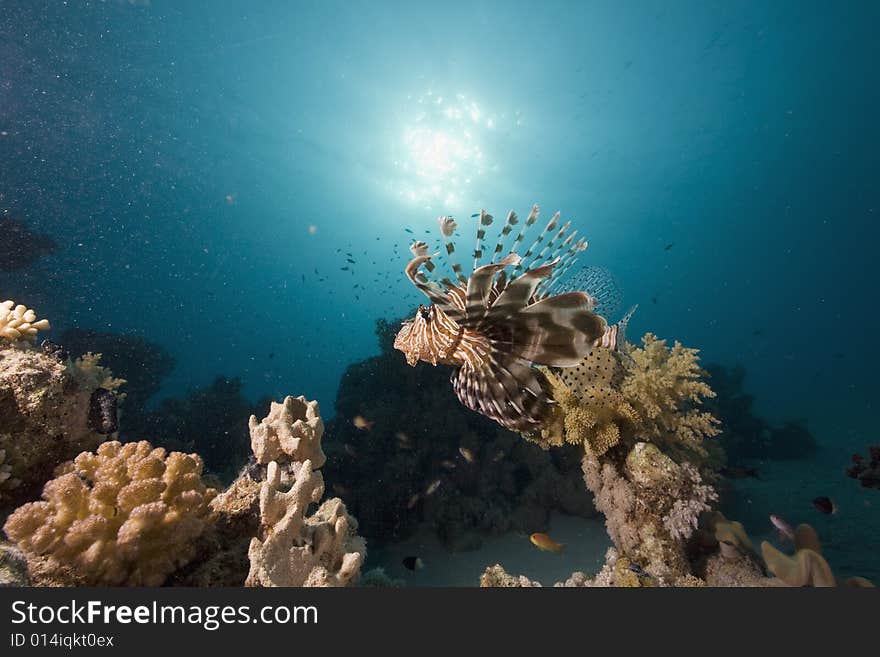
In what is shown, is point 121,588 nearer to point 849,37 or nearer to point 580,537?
point 580,537

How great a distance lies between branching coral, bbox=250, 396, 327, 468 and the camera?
10.8 ft

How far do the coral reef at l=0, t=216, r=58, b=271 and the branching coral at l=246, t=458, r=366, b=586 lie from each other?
18855 mm

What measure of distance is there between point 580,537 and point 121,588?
694cm

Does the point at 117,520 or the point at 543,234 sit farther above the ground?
the point at 543,234

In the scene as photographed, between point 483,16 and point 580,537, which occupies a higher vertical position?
point 483,16

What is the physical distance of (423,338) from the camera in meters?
3.16

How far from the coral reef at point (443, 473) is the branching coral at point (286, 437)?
389cm

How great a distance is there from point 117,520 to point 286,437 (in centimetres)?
124

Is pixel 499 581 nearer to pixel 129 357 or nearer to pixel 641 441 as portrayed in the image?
pixel 641 441

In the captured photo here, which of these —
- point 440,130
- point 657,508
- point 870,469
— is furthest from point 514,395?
point 440,130

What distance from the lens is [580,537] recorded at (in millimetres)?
6879

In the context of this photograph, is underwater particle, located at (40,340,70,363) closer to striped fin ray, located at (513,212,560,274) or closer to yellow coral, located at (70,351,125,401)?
yellow coral, located at (70,351,125,401)

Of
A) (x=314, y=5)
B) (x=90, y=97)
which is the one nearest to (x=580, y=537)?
(x=314, y=5)

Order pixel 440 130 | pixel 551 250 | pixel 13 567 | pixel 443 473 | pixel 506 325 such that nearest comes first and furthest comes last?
pixel 13 567 < pixel 506 325 < pixel 551 250 < pixel 443 473 < pixel 440 130
